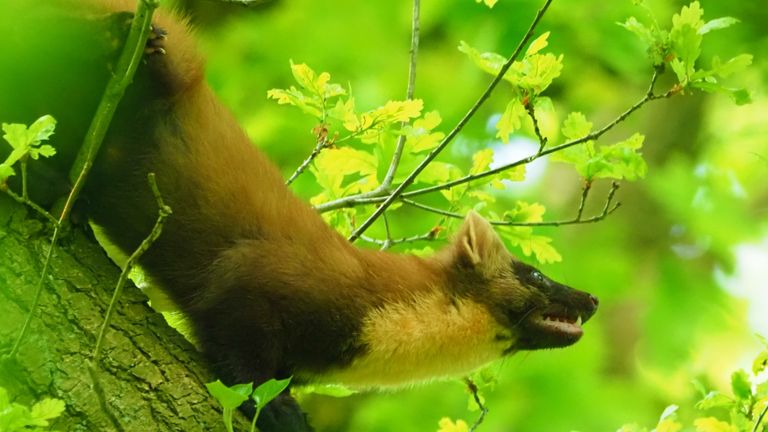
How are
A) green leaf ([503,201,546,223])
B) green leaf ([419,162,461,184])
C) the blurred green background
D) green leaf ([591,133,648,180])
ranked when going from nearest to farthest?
green leaf ([591,133,648,180]) < green leaf ([419,162,461,184]) < green leaf ([503,201,546,223]) < the blurred green background

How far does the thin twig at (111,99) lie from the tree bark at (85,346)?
113 millimetres

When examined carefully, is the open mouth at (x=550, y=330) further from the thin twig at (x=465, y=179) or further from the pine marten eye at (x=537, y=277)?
the thin twig at (x=465, y=179)

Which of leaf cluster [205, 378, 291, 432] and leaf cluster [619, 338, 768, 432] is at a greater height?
leaf cluster [205, 378, 291, 432]

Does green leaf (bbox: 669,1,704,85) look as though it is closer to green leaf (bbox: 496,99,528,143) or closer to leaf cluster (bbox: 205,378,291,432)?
green leaf (bbox: 496,99,528,143)

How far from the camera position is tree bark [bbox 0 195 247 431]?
15.5 feet

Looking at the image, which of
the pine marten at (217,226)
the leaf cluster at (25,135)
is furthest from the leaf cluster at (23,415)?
the pine marten at (217,226)

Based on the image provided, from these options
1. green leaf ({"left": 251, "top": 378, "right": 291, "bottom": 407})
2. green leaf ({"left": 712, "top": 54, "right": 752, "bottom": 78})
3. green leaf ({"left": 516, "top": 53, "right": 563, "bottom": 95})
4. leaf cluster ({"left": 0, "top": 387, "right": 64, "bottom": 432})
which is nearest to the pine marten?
green leaf ({"left": 251, "top": 378, "right": 291, "bottom": 407})

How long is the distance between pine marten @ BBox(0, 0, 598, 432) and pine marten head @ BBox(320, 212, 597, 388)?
0.08 ft

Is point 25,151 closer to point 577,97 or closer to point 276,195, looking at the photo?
point 276,195

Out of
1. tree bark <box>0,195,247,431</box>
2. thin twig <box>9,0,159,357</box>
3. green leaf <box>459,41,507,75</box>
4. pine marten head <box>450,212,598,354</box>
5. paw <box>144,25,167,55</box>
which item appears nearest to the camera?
thin twig <box>9,0,159,357</box>

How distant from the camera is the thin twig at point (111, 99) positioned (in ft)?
14.6

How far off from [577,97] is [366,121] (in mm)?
9277

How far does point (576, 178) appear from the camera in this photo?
15.4 meters

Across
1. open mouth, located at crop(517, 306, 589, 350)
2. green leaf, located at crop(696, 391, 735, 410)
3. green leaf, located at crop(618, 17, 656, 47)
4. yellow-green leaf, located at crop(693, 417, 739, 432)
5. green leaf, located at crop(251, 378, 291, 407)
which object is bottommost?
open mouth, located at crop(517, 306, 589, 350)
